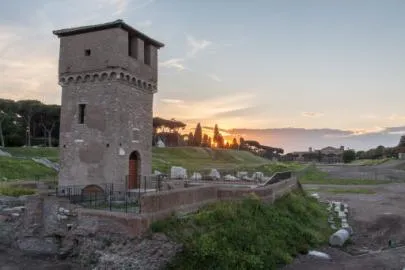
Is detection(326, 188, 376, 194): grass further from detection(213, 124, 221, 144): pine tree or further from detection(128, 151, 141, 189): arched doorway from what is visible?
detection(213, 124, 221, 144): pine tree

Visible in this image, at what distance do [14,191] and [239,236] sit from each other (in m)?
12.9

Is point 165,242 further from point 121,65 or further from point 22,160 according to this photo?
point 22,160

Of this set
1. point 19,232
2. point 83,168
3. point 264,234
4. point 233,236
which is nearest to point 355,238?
point 264,234

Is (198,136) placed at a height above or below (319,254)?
above

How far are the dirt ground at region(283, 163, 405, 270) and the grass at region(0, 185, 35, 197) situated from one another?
14370 mm

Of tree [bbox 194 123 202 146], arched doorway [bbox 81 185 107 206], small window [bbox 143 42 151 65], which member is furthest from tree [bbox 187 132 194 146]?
arched doorway [bbox 81 185 107 206]

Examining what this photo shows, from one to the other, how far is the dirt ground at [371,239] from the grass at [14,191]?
14.4 m

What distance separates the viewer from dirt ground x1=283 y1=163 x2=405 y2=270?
1777 cm

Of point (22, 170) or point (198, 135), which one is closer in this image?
point (22, 170)

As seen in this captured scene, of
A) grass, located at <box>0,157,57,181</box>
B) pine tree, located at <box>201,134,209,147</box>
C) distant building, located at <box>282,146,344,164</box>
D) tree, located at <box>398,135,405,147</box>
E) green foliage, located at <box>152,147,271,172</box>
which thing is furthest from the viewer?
distant building, located at <box>282,146,344,164</box>

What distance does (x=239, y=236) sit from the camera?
56.1 ft

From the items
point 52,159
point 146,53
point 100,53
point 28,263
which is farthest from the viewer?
point 52,159

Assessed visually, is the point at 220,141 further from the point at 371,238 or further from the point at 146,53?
the point at 371,238

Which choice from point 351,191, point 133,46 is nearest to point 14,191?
point 133,46
